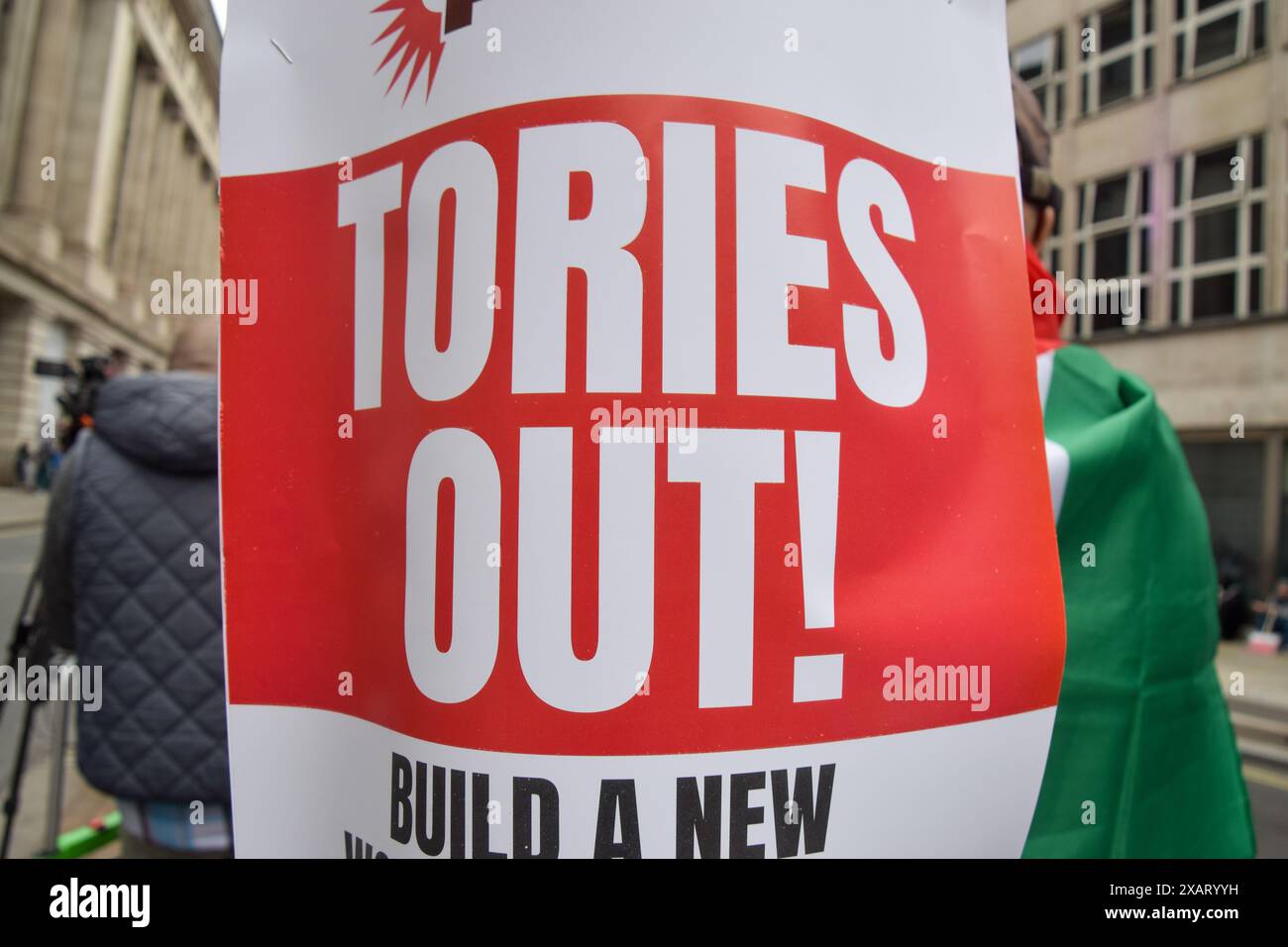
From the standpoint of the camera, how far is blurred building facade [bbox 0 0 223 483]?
19.4 metres

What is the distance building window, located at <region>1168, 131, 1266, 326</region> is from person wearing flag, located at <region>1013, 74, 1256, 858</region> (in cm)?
1249

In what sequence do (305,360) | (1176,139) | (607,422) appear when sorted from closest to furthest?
1. (607,422)
2. (305,360)
3. (1176,139)

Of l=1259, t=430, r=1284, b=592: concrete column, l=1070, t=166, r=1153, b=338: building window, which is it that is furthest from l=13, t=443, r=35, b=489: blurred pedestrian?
l=1259, t=430, r=1284, b=592: concrete column

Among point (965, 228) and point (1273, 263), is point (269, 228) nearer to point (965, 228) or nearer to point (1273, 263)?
point (965, 228)

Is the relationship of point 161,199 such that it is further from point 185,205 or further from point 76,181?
point 76,181

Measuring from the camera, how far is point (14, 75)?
62.7 ft

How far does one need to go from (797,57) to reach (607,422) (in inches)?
12.6

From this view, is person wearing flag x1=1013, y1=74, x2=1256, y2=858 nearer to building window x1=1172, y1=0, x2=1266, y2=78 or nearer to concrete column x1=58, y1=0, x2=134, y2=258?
building window x1=1172, y1=0, x2=1266, y2=78

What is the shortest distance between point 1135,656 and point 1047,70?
1567 cm

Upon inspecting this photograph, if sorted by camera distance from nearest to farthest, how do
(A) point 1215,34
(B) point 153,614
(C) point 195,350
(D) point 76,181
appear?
(B) point 153,614
(C) point 195,350
(A) point 1215,34
(D) point 76,181

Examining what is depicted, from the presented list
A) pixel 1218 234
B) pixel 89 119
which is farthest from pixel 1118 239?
pixel 89 119

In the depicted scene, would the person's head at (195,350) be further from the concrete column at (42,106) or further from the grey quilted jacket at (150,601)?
the concrete column at (42,106)
